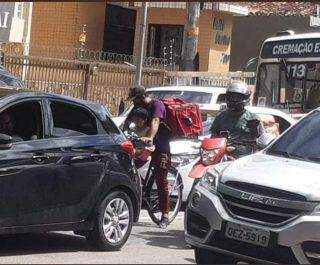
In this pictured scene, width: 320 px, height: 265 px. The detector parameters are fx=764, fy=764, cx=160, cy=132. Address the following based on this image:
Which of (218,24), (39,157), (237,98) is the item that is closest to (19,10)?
(218,24)

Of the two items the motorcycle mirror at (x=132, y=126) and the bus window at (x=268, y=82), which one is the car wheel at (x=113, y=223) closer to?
Answer: the motorcycle mirror at (x=132, y=126)

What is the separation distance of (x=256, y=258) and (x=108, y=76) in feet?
50.8

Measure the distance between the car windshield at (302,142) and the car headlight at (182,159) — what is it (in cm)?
328

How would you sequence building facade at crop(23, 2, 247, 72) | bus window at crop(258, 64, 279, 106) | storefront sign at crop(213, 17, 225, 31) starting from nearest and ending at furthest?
bus window at crop(258, 64, 279, 106), building facade at crop(23, 2, 247, 72), storefront sign at crop(213, 17, 225, 31)

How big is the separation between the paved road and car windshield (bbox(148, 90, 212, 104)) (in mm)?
5301

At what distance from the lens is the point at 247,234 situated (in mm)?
6422

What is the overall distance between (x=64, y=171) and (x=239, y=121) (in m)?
2.45

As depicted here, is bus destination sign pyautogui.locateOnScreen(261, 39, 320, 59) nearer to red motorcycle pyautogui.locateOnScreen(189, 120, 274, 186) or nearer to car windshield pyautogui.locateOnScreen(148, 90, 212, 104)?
car windshield pyautogui.locateOnScreen(148, 90, 212, 104)

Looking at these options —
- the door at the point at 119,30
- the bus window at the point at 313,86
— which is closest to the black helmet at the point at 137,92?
the bus window at the point at 313,86

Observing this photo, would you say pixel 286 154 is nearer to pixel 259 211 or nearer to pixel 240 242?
pixel 259 211

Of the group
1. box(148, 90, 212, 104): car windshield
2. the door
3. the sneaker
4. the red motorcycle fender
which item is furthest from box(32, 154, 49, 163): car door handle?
the door

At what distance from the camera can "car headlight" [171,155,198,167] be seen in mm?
10992

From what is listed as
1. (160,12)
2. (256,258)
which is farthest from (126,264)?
(160,12)

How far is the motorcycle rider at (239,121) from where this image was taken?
29.4 feet
